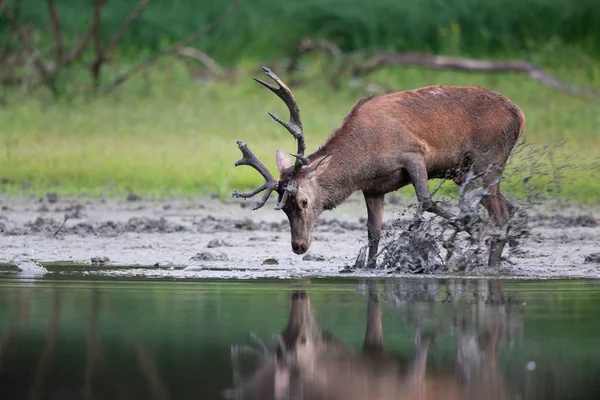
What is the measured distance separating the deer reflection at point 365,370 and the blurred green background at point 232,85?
7622 mm

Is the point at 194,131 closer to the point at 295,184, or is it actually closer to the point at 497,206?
the point at 497,206

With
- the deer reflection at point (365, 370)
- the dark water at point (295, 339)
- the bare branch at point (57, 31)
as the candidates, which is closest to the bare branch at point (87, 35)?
the bare branch at point (57, 31)

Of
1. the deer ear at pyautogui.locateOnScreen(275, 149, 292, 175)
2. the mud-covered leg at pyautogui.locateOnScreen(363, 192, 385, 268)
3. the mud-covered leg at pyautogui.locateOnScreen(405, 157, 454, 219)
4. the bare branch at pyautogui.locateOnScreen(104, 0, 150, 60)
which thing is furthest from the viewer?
the bare branch at pyautogui.locateOnScreen(104, 0, 150, 60)

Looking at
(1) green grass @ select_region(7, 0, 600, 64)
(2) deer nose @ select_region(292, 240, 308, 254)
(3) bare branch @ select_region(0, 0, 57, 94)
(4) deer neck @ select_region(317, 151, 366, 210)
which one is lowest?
(2) deer nose @ select_region(292, 240, 308, 254)

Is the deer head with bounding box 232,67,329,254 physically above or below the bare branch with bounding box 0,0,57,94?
below

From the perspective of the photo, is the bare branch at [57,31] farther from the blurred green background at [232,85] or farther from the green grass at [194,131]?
the green grass at [194,131]

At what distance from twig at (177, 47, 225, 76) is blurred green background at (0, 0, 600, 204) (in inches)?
3.5

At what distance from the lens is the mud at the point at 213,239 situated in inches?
400

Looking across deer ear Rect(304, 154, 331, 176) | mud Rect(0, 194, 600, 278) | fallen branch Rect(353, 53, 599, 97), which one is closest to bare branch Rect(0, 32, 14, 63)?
fallen branch Rect(353, 53, 599, 97)

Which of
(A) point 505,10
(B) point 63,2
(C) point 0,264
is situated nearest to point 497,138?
(C) point 0,264

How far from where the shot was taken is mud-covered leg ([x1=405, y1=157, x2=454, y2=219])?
10.4 metres

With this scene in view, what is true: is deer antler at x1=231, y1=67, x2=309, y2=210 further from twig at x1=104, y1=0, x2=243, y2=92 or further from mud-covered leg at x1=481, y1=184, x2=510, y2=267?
twig at x1=104, y1=0, x2=243, y2=92

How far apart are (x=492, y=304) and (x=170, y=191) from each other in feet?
23.1

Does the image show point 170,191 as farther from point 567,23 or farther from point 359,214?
point 567,23
